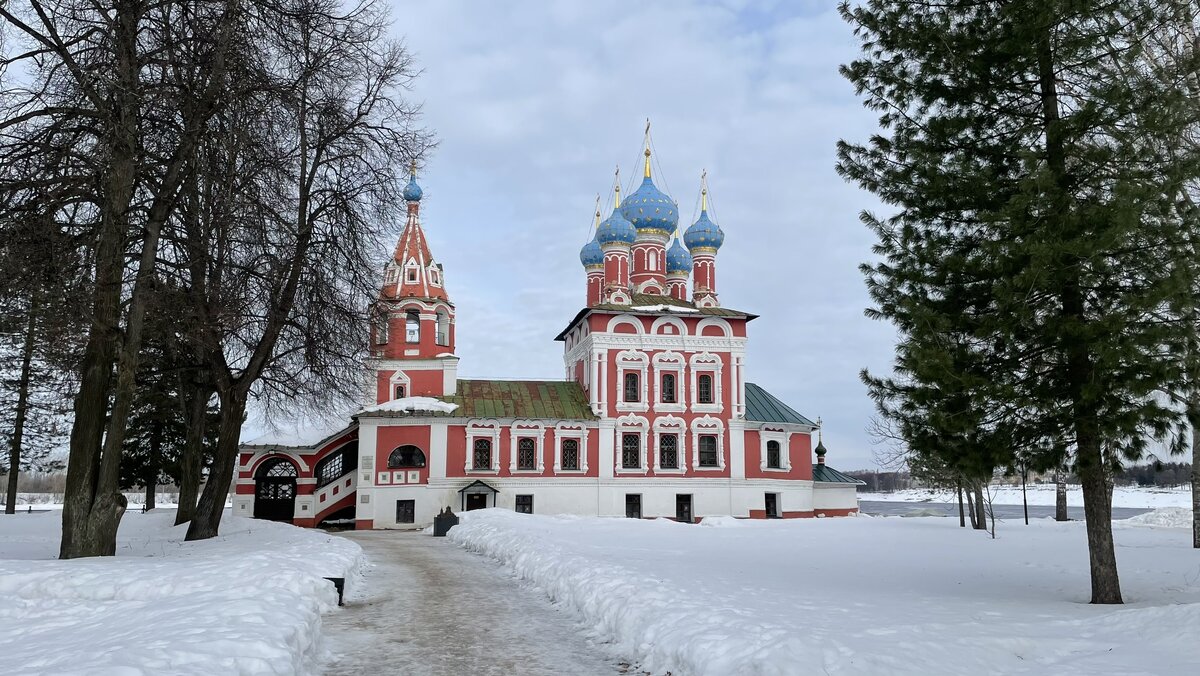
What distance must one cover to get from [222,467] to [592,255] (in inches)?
1151

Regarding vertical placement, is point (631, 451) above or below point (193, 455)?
above

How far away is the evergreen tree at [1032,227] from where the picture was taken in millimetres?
9250

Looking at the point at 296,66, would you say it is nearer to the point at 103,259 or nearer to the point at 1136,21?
the point at 103,259

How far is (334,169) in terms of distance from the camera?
1594cm

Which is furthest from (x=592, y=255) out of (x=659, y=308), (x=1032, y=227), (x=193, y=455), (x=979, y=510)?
(x=1032, y=227)

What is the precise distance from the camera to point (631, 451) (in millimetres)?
36219

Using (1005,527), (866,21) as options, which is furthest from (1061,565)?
(1005,527)

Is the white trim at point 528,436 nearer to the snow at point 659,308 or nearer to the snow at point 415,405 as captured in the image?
the snow at point 415,405

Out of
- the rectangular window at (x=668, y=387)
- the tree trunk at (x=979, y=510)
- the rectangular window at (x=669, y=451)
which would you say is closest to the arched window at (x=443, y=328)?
the rectangular window at (x=668, y=387)

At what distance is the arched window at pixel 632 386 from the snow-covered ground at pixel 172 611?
76.4 ft

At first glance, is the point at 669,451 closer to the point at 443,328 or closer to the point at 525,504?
the point at 525,504

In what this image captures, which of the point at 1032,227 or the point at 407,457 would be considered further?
the point at 407,457

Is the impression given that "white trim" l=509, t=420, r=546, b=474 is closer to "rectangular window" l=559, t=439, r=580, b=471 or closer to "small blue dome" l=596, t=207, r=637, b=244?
"rectangular window" l=559, t=439, r=580, b=471

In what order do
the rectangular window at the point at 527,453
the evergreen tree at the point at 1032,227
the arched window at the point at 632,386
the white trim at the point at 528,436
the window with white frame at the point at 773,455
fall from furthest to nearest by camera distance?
the window with white frame at the point at 773,455, the arched window at the point at 632,386, the rectangular window at the point at 527,453, the white trim at the point at 528,436, the evergreen tree at the point at 1032,227
